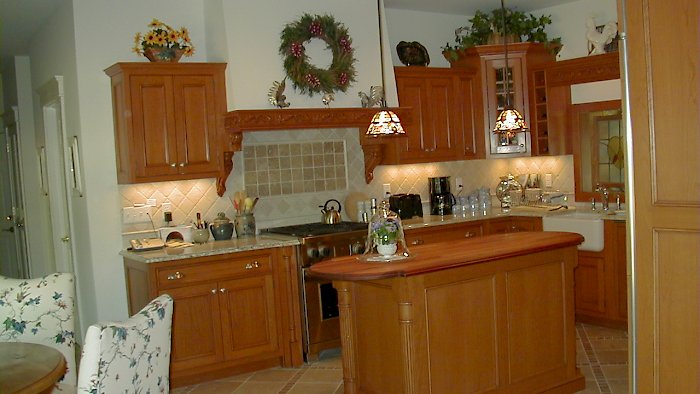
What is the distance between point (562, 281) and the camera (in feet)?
14.2

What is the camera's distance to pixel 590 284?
19.2 feet

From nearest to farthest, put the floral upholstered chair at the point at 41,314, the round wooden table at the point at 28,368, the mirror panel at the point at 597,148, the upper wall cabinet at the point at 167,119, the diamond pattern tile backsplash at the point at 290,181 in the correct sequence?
the round wooden table at the point at 28,368, the floral upholstered chair at the point at 41,314, the upper wall cabinet at the point at 167,119, the diamond pattern tile backsplash at the point at 290,181, the mirror panel at the point at 597,148

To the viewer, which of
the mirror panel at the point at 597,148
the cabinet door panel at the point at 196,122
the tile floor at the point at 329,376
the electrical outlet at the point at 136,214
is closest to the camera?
the tile floor at the point at 329,376

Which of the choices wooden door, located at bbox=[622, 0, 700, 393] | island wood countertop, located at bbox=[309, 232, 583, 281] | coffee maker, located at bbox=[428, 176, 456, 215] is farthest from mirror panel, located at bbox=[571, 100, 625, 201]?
wooden door, located at bbox=[622, 0, 700, 393]

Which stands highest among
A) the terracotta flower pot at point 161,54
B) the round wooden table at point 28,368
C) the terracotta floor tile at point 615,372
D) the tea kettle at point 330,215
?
the terracotta flower pot at point 161,54

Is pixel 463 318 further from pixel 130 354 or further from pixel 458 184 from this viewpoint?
pixel 458 184

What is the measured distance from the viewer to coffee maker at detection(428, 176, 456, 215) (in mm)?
6633

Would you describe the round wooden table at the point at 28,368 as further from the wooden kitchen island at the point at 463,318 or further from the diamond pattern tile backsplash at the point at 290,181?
the diamond pattern tile backsplash at the point at 290,181

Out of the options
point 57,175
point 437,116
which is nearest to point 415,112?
point 437,116

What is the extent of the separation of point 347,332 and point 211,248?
1327 mm

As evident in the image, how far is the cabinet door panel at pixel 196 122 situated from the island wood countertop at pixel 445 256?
1.66m

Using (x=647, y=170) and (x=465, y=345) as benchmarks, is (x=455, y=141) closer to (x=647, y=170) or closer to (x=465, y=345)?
(x=465, y=345)

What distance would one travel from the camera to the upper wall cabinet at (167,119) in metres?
5.05

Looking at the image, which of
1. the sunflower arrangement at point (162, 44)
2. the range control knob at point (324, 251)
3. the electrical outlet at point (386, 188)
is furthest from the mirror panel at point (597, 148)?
the sunflower arrangement at point (162, 44)
